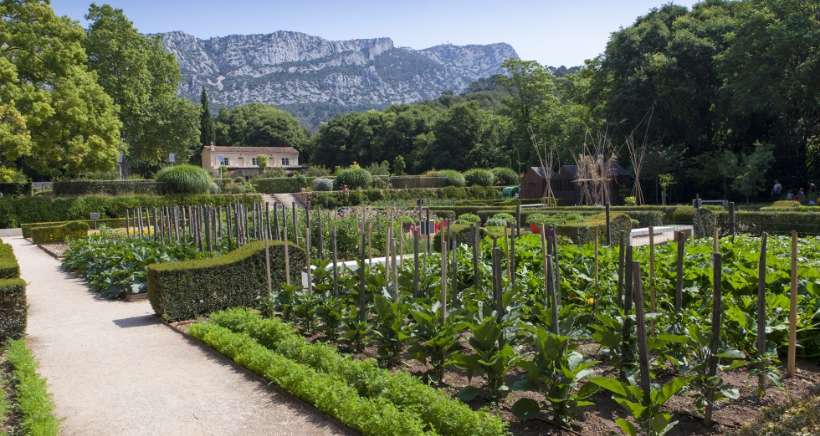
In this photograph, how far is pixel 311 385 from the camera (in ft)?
14.8

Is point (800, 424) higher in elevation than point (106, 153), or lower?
lower

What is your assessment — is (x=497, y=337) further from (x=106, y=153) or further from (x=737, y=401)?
(x=106, y=153)

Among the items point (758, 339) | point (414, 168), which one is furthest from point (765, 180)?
point (414, 168)

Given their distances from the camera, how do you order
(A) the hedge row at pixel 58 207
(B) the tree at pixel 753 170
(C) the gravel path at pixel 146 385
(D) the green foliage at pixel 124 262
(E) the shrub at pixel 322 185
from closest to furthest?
(C) the gravel path at pixel 146 385 < (D) the green foliage at pixel 124 262 < (A) the hedge row at pixel 58 207 < (B) the tree at pixel 753 170 < (E) the shrub at pixel 322 185

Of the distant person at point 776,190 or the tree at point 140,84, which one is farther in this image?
the tree at point 140,84

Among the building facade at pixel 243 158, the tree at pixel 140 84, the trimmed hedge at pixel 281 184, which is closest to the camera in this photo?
the tree at pixel 140 84

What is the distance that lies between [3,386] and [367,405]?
336 cm

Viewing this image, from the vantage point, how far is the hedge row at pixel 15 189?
27.1 metres

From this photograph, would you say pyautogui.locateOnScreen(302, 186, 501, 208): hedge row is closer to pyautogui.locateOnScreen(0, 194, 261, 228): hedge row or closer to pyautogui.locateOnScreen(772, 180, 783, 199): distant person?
pyautogui.locateOnScreen(0, 194, 261, 228): hedge row

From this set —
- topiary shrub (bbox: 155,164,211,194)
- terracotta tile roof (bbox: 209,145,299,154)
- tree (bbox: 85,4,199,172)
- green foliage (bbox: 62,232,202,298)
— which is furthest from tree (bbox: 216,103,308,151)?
green foliage (bbox: 62,232,202,298)

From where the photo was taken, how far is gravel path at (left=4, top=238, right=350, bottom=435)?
4.25m

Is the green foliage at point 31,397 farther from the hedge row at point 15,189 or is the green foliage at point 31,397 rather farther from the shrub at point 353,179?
the shrub at point 353,179

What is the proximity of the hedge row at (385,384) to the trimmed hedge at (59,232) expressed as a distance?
49.1 ft

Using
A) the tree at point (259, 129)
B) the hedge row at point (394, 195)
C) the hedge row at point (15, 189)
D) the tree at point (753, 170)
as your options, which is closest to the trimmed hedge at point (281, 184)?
the hedge row at point (394, 195)
